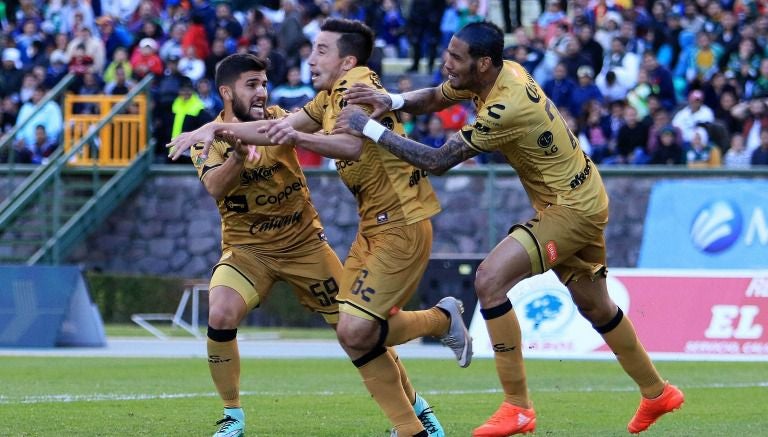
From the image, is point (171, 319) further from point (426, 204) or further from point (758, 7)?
point (426, 204)

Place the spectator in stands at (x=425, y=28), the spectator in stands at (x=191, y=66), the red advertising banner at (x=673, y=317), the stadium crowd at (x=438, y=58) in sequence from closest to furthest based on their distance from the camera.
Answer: the red advertising banner at (x=673, y=317) → the stadium crowd at (x=438, y=58) → the spectator in stands at (x=191, y=66) → the spectator in stands at (x=425, y=28)

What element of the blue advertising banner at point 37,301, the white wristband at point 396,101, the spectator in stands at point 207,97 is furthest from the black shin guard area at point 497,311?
the spectator in stands at point 207,97

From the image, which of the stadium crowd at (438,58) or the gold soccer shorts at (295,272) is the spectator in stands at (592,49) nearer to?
the stadium crowd at (438,58)

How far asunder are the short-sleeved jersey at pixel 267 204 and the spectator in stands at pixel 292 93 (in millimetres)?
13296

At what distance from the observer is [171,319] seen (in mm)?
23266

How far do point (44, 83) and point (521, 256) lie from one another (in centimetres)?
1880

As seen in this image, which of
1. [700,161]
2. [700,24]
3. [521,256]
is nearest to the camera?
[521,256]

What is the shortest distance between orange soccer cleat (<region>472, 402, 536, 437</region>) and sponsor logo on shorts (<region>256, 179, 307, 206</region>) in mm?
2038

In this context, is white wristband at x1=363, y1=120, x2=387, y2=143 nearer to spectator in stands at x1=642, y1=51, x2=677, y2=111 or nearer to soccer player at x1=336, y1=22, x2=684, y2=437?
soccer player at x1=336, y1=22, x2=684, y2=437

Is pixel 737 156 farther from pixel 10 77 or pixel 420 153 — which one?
pixel 420 153

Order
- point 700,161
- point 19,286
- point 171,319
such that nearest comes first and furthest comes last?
point 19,286 → point 700,161 → point 171,319

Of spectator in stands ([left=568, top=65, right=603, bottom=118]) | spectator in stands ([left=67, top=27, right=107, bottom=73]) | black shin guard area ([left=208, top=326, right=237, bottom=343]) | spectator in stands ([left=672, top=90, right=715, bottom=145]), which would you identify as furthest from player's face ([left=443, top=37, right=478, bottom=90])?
spectator in stands ([left=67, top=27, right=107, bottom=73])

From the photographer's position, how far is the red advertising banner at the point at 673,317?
656 inches

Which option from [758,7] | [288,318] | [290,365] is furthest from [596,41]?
[290,365]
